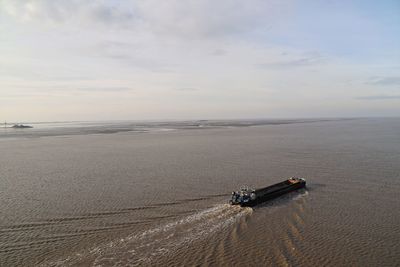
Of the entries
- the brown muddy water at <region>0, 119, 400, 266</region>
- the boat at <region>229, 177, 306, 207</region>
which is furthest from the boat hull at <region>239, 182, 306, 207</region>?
the brown muddy water at <region>0, 119, 400, 266</region>

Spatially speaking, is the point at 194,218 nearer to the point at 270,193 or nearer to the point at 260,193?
the point at 260,193

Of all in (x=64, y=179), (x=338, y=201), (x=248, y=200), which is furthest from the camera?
(x=64, y=179)

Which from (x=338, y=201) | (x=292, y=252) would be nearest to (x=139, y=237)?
(x=292, y=252)

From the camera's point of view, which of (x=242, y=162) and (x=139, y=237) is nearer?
(x=139, y=237)

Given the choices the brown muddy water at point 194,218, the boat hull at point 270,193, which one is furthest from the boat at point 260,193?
the brown muddy water at point 194,218

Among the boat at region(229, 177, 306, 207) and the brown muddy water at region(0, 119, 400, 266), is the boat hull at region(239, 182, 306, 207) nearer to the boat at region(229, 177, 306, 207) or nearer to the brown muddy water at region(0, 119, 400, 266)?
the boat at region(229, 177, 306, 207)

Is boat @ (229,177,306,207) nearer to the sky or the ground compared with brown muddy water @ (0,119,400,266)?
nearer to the sky

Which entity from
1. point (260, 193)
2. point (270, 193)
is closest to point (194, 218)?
point (260, 193)

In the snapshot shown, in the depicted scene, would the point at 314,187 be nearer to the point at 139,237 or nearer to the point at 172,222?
the point at 172,222
